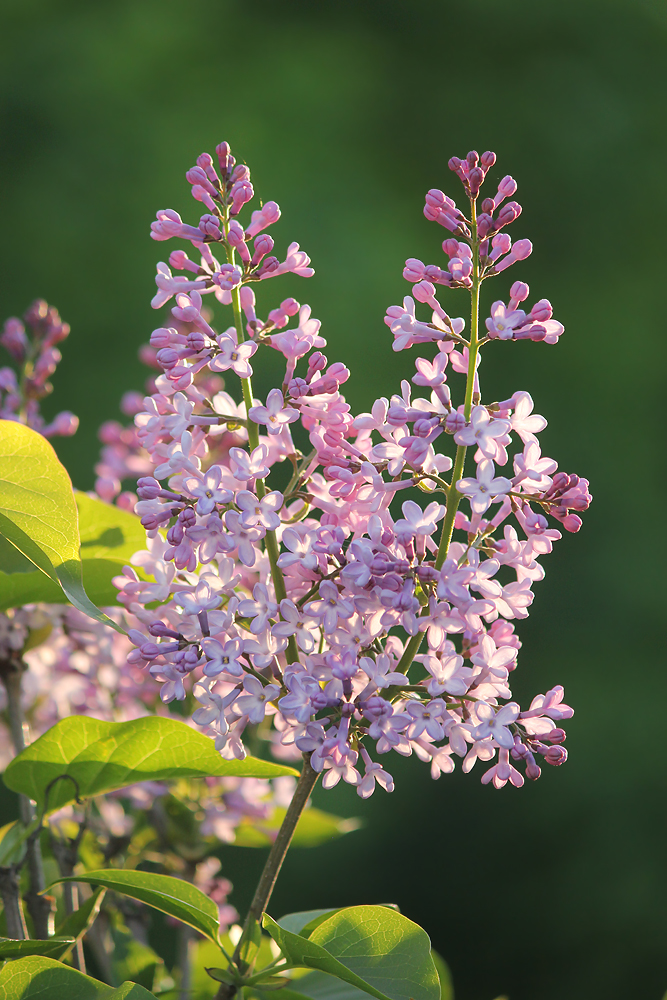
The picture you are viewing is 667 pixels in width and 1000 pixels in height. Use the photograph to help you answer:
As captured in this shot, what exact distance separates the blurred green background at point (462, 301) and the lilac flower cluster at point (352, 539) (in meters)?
2.42

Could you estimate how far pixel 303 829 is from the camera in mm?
789

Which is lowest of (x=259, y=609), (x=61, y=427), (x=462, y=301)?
(x=259, y=609)

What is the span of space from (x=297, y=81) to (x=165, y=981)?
4394 millimetres

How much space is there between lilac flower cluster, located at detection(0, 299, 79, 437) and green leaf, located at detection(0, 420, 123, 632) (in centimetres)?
32

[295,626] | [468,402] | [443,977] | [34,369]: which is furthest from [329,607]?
[34,369]

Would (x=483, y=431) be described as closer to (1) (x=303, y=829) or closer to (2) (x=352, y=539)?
(2) (x=352, y=539)

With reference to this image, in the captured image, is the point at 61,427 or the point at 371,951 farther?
the point at 61,427

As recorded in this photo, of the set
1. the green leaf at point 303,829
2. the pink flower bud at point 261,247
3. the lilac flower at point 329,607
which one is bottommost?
the green leaf at point 303,829

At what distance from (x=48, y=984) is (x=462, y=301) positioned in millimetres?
3149

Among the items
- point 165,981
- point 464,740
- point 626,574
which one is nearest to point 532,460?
point 464,740

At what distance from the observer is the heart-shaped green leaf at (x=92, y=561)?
539 millimetres

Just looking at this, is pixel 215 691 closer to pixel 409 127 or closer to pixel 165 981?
pixel 165 981

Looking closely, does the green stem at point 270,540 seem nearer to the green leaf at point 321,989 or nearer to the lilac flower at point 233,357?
the lilac flower at point 233,357

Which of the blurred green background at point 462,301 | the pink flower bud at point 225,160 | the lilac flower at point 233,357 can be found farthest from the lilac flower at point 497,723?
the blurred green background at point 462,301
